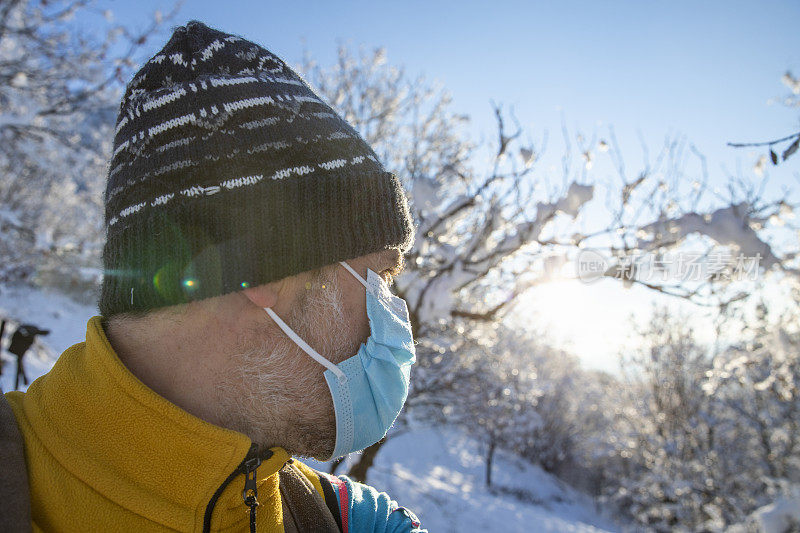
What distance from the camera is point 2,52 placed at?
5.58 meters

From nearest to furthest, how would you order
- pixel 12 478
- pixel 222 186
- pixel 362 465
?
pixel 12 478 → pixel 222 186 → pixel 362 465

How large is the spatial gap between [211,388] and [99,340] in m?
0.30

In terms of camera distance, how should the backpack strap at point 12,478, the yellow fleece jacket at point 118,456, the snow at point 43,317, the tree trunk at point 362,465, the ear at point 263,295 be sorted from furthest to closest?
1. the snow at point 43,317
2. the tree trunk at point 362,465
3. the ear at point 263,295
4. the yellow fleece jacket at point 118,456
5. the backpack strap at point 12,478

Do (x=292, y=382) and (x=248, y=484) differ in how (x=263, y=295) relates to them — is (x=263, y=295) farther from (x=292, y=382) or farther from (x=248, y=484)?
(x=248, y=484)

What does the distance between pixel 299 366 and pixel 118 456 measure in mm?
466

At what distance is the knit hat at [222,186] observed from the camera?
1.15 m

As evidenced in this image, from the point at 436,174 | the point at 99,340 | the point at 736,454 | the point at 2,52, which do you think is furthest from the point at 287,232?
the point at 736,454

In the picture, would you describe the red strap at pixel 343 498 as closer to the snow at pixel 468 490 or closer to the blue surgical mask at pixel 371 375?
the blue surgical mask at pixel 371 375

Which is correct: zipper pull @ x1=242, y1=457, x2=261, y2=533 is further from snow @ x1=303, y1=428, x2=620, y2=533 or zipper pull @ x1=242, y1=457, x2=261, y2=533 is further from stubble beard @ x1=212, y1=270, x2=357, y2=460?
snow @ x1=303, y1=428, x2=620, y2=533

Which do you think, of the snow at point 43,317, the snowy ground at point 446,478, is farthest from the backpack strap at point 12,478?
the snow at point 43,317

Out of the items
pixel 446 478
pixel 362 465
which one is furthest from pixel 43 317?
pixel 446 478

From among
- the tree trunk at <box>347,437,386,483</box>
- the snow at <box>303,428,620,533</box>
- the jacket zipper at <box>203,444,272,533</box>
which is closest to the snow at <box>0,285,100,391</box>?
the tree trunk at <box>347,437,386,483</box>

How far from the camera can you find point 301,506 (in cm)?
138

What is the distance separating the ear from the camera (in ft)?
3.92
